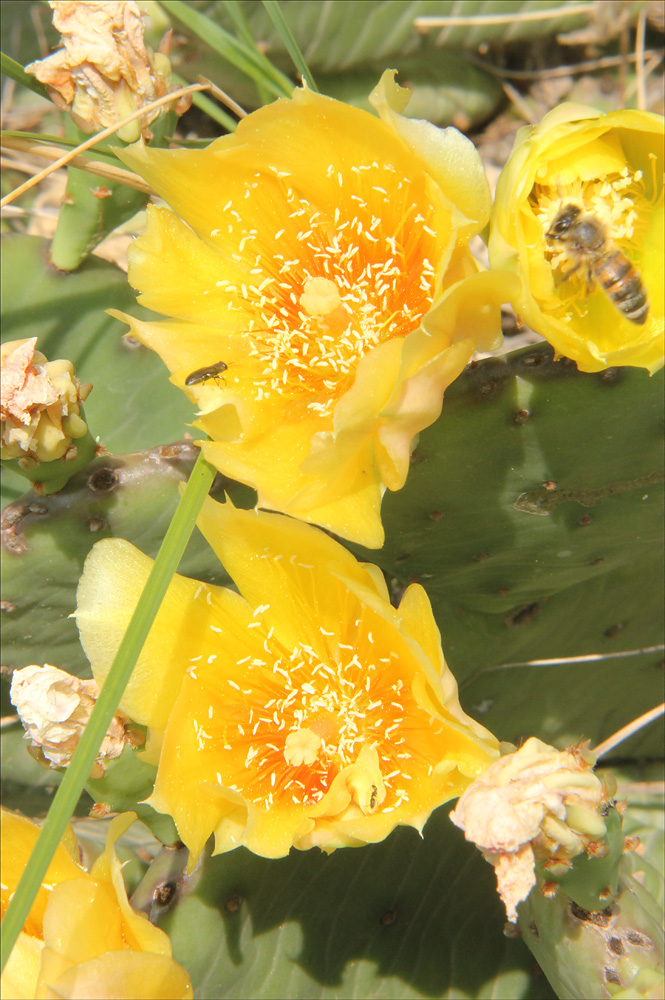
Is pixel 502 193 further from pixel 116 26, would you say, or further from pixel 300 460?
pixel 116 26

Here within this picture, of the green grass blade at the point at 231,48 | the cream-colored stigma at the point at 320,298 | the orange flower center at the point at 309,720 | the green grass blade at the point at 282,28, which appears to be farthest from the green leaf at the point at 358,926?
the green grass blade at the point at 231,48

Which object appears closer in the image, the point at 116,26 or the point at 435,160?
the point at 435,160

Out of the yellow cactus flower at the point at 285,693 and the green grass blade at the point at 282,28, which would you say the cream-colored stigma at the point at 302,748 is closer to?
the yellow cactus flower at the point at 285,693

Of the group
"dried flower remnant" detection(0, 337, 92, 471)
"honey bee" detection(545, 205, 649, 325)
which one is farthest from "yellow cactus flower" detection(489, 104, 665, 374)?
"dried flower remnant" detection(0, 337, 92, 471)

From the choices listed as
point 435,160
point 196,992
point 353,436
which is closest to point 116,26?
point 435,160

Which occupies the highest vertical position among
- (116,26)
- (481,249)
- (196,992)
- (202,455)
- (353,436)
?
(116,26)

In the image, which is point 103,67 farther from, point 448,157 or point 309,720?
point 309,720

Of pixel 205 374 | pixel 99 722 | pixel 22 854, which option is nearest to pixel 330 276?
pixel 205 374
